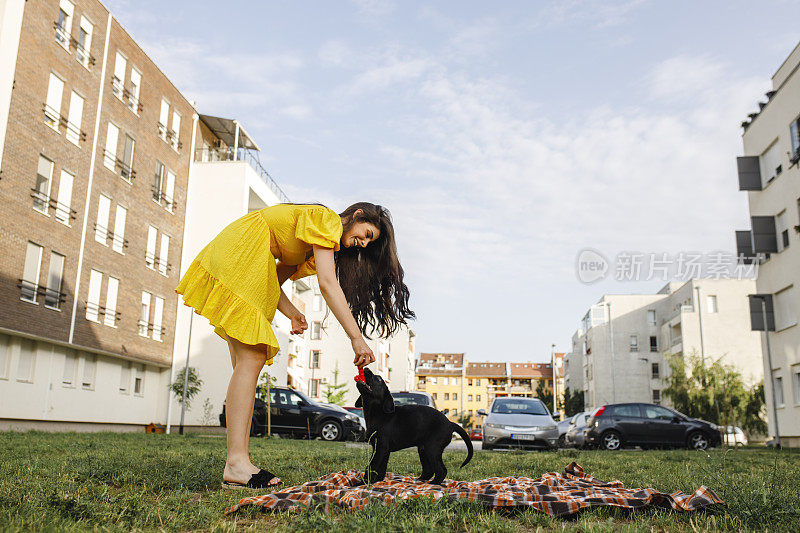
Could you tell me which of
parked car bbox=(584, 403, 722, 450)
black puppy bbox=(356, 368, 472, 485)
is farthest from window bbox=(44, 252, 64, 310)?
black puppy bbox=(356, 368, 472, 485)

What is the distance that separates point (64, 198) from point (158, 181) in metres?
8.37

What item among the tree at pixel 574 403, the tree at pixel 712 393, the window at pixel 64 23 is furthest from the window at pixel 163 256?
the tree at pixel 574 403

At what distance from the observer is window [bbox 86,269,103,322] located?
25.9 meters

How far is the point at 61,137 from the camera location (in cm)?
2427

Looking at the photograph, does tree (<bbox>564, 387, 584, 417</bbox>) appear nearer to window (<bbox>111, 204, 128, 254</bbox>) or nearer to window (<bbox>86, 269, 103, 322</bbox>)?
window (<bbox>111, 204, 128, 254</bbox>)

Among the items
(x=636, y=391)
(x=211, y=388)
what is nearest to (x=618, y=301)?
(x=636, y=391)

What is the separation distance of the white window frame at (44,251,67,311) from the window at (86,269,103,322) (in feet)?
A: 6.15

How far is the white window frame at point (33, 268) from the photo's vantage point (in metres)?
22.1

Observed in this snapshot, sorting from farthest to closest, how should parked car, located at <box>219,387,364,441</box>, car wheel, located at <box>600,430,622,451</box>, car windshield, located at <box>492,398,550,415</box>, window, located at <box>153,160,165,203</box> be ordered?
1. window, located at <box>153,160,165,203</box>
2. parked car, located at <box>219,387,364,441</box>
3. car wheel, located at <box>600,430,622,451</box>
4. car windshield, located at <box>492,398,550,415</box>

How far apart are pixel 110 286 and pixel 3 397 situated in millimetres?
7344

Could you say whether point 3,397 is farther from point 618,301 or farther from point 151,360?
point 618,301

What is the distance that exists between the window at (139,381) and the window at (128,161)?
8.68 m

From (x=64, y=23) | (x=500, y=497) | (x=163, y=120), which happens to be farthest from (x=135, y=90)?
(x=500, y=497)

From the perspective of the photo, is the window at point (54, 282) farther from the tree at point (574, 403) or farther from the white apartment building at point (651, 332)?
the tree at point (574, 403)
